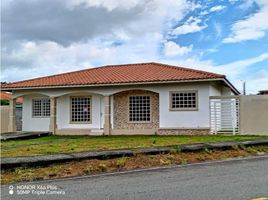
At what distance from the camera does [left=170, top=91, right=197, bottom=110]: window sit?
70.9 ft

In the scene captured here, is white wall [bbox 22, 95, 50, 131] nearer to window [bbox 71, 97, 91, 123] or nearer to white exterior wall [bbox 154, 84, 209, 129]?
window [bbox 71, 97, 91, 123]

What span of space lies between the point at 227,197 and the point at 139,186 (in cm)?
193

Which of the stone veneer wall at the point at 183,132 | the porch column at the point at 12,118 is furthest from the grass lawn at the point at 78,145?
the porch column at the point at 12,118

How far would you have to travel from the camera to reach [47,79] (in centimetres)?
2627

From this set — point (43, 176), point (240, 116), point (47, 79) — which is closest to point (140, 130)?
point (240, 116)

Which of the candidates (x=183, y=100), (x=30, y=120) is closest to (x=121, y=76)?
(x=183, y=100)

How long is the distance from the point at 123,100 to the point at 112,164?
1316 centimetres

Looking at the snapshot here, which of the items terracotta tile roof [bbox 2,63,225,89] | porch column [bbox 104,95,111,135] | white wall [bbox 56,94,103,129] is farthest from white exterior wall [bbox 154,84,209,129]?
white wall [bbox 56,94,103,129]

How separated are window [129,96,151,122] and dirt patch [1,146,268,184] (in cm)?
999

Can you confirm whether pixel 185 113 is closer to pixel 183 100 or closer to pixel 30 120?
pixel 183 100

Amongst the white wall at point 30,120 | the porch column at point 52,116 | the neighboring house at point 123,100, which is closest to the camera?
the neighboring house at point 123,100

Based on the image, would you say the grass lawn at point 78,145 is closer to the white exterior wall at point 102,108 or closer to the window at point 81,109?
the white exterior wall at point 102,108

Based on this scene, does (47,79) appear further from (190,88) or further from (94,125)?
(190,88)

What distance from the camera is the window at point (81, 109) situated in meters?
24.3
